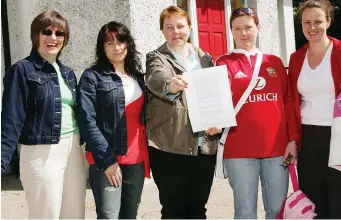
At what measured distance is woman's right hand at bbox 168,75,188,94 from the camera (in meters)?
2.98

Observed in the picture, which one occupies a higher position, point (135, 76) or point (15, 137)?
point (135, 76)

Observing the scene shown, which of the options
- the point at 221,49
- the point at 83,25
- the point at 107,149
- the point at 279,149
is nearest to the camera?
the point at 107,149

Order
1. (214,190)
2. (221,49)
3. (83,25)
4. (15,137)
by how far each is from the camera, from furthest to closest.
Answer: (221,49), (83,25), (214,190), (15,137)

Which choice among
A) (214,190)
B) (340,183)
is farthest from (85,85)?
(214,190)

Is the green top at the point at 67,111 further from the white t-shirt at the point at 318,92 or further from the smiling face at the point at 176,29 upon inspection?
the white t-shirt at the point at 318,92

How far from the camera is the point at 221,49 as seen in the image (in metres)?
8.06

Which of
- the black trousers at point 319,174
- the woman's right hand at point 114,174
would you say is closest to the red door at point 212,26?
the black trousers at point 319,174

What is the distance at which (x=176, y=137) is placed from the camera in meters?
3.15

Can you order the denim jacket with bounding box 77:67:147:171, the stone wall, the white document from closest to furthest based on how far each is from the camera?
the denim jacket with bounding box 77:67:147:171 → the white document → the stone wall

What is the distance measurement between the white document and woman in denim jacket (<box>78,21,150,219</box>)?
0.39 meters

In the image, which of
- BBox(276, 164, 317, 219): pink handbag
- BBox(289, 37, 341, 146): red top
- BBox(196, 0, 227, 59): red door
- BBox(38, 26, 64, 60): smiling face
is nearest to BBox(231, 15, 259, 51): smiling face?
BBox(289, 37, 341, 146): red top

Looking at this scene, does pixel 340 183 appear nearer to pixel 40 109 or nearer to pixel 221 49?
pixel 40 109

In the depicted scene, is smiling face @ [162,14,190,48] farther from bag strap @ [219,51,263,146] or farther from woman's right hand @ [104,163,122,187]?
woman's right hand @ [104,163,122,187]

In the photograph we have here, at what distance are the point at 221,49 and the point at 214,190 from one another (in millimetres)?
3253
